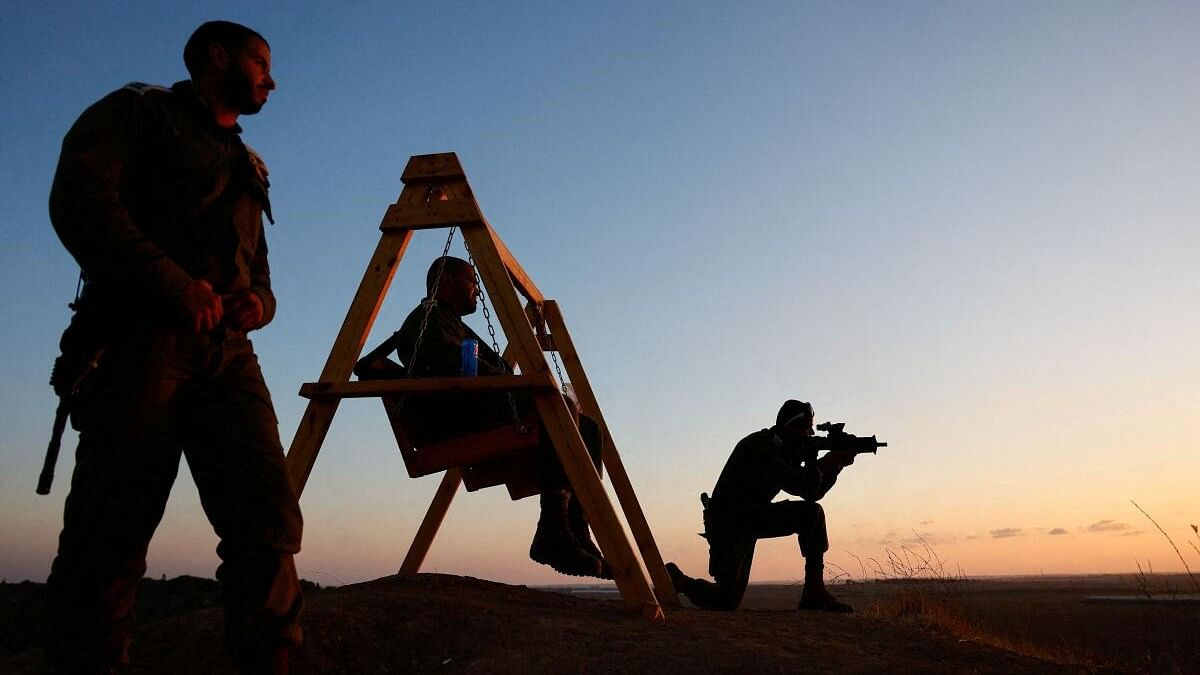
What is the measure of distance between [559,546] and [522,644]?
5.36ft

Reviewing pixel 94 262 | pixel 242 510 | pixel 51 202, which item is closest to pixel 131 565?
pixel 242 510

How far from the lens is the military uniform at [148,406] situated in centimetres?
267

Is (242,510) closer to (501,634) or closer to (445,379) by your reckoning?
(501,634)

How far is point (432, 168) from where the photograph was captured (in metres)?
5.21

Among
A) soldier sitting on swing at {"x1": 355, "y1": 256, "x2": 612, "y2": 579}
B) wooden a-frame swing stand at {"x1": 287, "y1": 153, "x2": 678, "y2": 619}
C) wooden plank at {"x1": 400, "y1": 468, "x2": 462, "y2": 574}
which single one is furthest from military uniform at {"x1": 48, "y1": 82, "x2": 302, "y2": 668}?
wooden plank at {"x1": 400, "y1": 468, "x2": 462, "y2": 574}

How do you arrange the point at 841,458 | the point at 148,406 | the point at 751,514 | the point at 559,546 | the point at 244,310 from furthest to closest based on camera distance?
the point at 841,458 < the point at 751,514 < the point at 559,546 < the point at 244,310 < the point at 148,406

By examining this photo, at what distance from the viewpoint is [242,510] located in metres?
2.78

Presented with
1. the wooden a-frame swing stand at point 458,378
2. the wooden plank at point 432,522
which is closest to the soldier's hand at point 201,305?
the wooden a-frame swing stand at point 458,378

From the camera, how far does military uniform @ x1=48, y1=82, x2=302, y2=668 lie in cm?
267

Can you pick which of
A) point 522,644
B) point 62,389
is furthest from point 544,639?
point 62,389

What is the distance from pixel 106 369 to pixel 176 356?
20 cm

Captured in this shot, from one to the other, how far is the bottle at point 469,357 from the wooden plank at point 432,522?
140 centimetres

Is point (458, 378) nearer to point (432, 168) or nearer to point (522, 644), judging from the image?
point (432, 168)

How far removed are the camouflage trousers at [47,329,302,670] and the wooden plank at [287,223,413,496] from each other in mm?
1675
